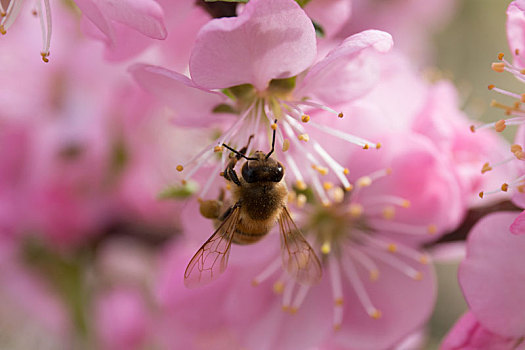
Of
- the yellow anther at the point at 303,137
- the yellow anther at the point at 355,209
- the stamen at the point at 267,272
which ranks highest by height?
the yellow anther at the point at 303,137

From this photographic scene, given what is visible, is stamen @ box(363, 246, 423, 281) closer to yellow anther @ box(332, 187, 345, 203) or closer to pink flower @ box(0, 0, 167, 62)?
yellow anther @ box(332, 187, 345, 203)

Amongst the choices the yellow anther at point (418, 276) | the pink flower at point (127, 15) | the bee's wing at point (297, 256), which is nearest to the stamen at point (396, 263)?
the yellow anther at point (418, 276)

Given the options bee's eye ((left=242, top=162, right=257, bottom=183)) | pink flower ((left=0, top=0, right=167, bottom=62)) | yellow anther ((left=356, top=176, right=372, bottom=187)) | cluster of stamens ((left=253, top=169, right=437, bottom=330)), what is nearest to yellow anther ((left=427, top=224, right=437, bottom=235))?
cluster of stamens ((left=253, top=169, right=437, bottom=330))

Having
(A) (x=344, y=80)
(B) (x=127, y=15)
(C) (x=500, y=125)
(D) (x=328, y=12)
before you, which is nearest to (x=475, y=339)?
(C) (x=500, y=125)

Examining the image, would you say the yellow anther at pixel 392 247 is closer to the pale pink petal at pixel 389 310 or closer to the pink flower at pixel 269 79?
the pale pink petal at pixel 389 310

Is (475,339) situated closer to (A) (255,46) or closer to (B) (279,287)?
(B) (279,287)

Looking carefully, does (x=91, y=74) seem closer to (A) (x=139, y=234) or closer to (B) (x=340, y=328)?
(A) (x=139, y=234)

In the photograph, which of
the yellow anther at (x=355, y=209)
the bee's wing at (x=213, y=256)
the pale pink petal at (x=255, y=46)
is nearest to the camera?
the pale pink petal at (x=255, y=46)

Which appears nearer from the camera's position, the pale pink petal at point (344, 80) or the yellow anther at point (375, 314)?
the pale pink petal at point (344, 80)
